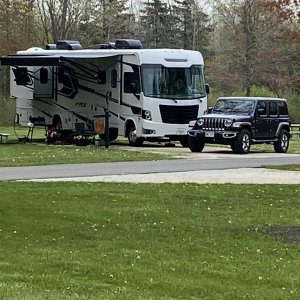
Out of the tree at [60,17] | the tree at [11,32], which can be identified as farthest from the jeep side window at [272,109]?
the tree at [60,17]

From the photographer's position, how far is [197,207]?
13391 millimetres

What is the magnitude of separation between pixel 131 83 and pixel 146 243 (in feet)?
66.3

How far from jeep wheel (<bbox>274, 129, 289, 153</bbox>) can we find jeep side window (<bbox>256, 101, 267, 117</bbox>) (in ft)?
3.76

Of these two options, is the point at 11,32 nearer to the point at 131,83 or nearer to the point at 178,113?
the point at 131,83

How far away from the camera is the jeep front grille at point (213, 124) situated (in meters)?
27.8

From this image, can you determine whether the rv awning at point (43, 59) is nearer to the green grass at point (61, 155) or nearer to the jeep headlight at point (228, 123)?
the green grass at point (61, 155)

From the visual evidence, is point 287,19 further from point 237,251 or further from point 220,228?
point 237,251

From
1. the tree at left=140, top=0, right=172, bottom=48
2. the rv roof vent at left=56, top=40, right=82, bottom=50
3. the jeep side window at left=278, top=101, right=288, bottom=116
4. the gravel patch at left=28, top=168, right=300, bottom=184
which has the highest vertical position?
the tree at left=140, top=0, right=172, bottom=48

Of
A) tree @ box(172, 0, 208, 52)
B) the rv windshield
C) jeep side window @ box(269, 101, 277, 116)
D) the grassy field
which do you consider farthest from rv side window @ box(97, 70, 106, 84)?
tree @ box(172, 0, 208, 52)

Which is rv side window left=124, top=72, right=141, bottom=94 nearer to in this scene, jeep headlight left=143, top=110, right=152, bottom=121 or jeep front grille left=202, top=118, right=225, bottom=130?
jeep headlight left=143, top=110, right=152, bottom=121

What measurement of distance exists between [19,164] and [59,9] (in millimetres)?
43120

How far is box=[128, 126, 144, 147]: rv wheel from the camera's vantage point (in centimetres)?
3031

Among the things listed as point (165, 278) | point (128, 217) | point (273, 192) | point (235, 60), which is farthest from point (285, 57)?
point (165, 278)

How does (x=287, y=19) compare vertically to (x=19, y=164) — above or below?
above
